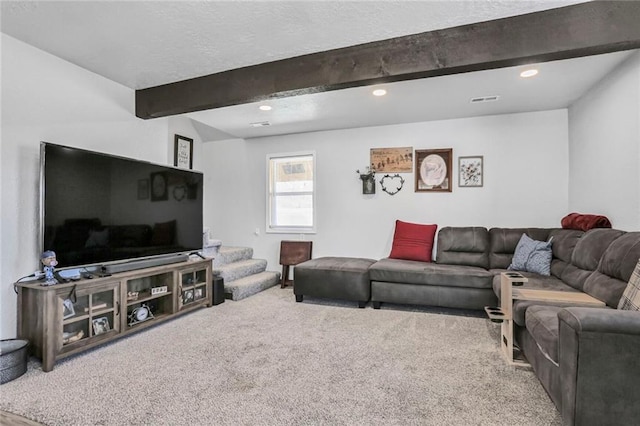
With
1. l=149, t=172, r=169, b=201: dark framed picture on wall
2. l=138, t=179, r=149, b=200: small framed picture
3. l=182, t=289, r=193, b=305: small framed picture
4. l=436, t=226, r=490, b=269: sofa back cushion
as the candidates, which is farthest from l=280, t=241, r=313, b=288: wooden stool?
l=138, t=179, r=149, b=200: small framed picture

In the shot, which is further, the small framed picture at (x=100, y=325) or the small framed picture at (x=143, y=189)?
the small framed picture at (x=143, y=189)

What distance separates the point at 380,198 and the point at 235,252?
7.77 ft

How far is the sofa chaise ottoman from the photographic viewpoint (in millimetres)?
3852

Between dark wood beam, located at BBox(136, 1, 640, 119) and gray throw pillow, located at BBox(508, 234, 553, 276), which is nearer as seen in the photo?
dark wood beam, located at BBox(136, 1, 640, 119)

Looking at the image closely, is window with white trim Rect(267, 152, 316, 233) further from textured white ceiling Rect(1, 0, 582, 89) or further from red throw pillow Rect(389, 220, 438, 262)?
textured white ceiling Rect(1, 0, 582, 89)

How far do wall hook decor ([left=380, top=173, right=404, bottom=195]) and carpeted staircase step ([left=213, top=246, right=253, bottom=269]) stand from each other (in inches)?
95.5

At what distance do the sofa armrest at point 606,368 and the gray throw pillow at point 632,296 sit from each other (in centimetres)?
34

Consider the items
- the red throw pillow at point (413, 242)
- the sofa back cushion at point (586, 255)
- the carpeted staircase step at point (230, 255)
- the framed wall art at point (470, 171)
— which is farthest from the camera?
the carpeted staircase step at point (230, 255)

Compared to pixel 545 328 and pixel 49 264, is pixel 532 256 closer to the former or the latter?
pixel 545 328

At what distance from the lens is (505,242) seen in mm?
3875

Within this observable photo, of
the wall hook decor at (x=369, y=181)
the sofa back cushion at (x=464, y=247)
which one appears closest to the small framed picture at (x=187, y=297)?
the wall hook decor at (x=369, y=181)

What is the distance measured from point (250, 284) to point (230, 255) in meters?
0.74

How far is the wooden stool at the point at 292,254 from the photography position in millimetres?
5027

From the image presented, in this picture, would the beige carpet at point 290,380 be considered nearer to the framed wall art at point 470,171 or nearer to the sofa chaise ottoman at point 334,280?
the sofa chaise ottoman at point 334,280
